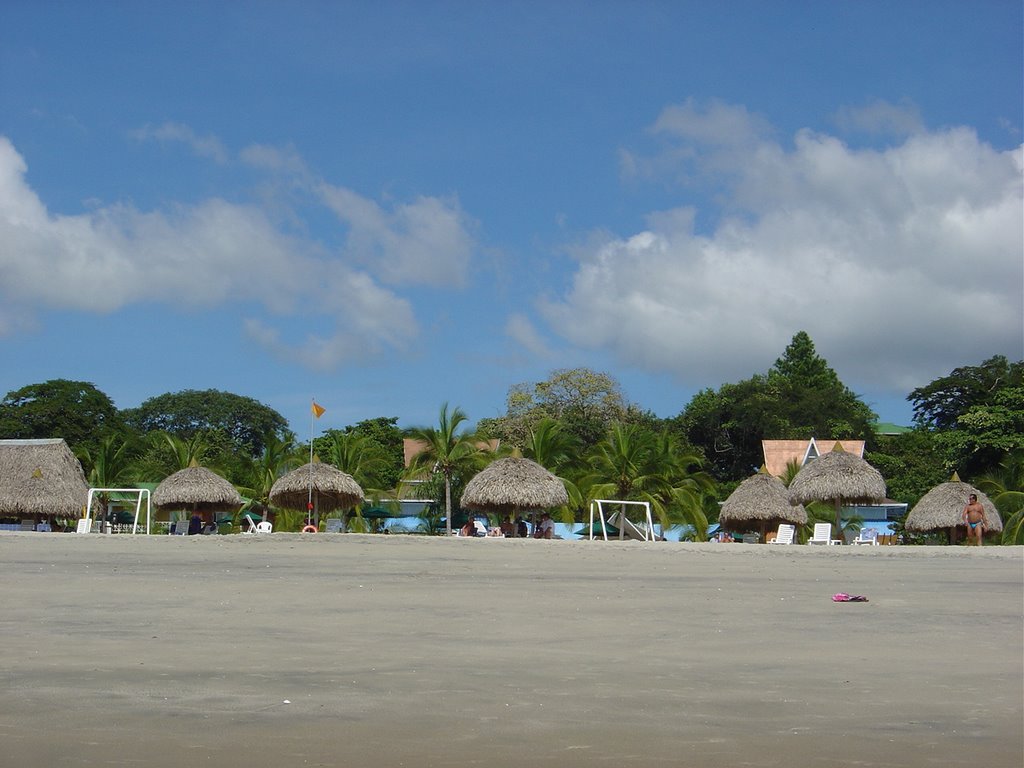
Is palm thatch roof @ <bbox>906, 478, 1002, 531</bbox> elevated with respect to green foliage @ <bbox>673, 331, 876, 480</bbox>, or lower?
lower

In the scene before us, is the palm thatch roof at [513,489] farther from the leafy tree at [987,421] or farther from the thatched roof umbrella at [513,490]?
the leafy tree at [987,421]

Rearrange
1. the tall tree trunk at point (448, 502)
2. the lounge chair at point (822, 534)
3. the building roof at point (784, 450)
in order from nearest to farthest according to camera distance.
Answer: the lounge chair at point (822, 534) < the tall tree trunk at point (448, 502) < the building roof at point (784, 450)

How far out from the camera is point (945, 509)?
26.6m

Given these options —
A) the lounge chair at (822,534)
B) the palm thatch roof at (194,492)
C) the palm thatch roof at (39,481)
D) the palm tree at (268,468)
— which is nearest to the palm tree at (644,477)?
the lounge chair at (822,534)

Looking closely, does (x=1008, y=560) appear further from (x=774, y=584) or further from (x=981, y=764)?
(x=981, y=764)

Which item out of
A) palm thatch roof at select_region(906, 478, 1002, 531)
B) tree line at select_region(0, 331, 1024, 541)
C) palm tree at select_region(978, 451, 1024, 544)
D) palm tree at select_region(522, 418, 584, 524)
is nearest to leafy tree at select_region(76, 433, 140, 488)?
tree line at select_region(0, 331, 1024, 541)

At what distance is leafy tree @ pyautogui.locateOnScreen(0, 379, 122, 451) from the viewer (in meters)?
48.0

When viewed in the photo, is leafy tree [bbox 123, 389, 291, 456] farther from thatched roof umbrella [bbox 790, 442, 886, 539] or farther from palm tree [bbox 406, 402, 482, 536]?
thatched roof umbrella [bbox 790, 442, 886, 539]

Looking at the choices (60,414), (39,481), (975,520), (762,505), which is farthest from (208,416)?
(975,520)

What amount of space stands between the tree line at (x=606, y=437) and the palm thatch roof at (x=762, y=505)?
346 centimetres

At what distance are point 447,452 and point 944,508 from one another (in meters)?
13.0

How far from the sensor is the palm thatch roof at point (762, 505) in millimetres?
27875

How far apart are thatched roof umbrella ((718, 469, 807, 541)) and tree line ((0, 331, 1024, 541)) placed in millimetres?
3373

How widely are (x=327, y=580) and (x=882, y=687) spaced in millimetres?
6962
